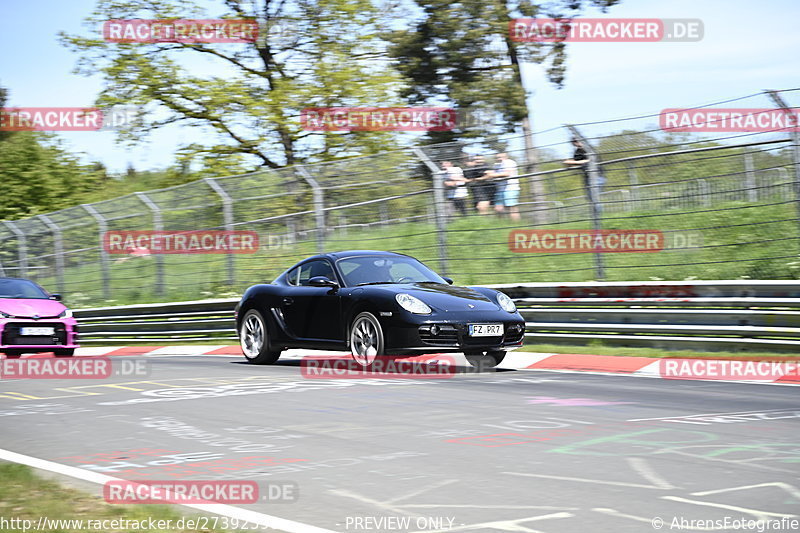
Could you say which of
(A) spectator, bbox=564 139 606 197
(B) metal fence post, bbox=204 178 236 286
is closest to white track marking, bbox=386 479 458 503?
(A) spectator, bbox=564 139 606 197

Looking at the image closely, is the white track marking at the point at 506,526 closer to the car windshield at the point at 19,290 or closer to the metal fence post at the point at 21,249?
the car windshield at the point at 19,290

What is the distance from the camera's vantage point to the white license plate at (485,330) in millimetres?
10805

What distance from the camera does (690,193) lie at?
12.6 meters

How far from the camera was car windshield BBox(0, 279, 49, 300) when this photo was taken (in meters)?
16.1

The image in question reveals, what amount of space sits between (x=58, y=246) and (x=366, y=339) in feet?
48.3

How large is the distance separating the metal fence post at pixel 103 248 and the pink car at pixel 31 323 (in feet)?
17.0

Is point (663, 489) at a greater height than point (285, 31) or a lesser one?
lesser

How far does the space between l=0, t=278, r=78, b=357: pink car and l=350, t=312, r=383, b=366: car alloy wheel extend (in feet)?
20.7

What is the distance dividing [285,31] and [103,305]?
13.3 m

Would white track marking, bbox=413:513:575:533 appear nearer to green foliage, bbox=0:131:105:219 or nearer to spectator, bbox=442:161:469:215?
spectator, bbox=442:161:469:215

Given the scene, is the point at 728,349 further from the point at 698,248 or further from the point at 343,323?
the point at 343,323

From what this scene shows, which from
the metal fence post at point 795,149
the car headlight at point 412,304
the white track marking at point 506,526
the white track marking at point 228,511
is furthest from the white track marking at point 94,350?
the white track marking at point 506,526

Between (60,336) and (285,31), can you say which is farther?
(285,31)

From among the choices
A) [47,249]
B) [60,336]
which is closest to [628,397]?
[60,336]
